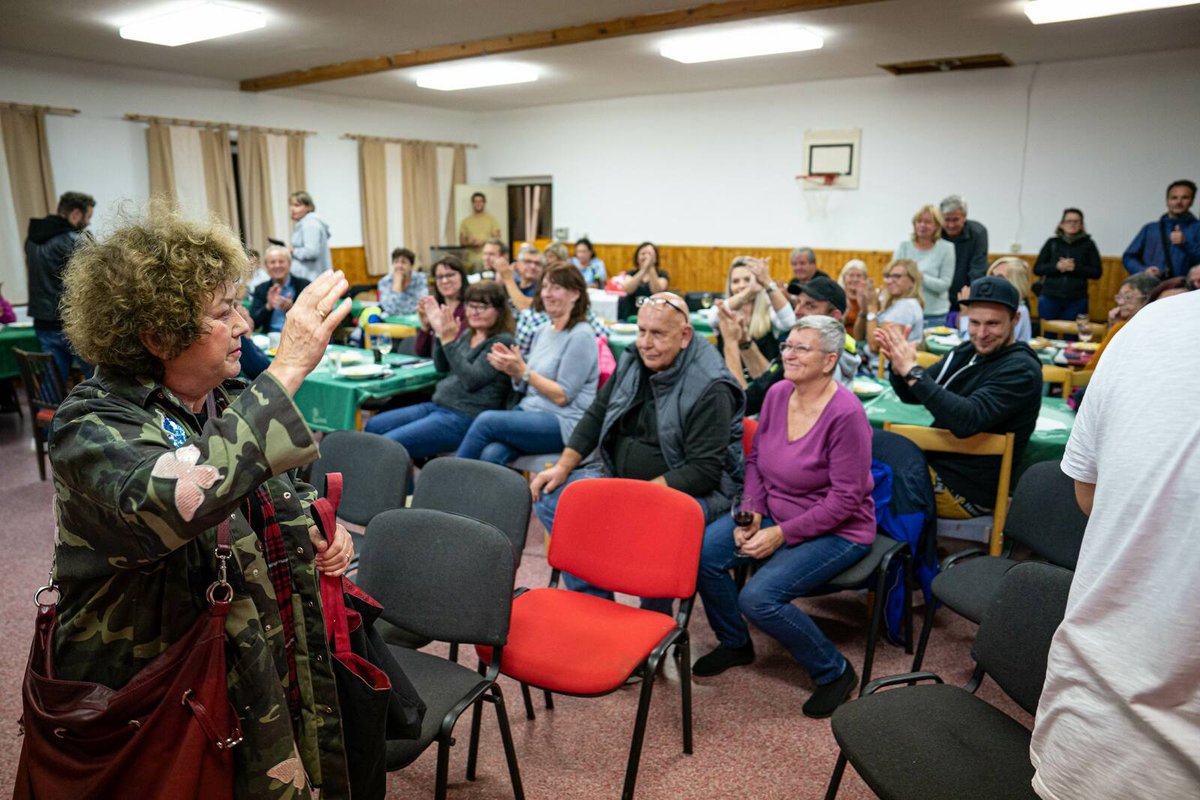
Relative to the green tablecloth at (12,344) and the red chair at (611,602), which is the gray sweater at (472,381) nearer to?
the red chair at (611,602)

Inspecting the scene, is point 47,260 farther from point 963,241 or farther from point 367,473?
point 963,241

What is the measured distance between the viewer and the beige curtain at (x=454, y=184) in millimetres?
11422

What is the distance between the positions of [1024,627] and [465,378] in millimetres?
2793

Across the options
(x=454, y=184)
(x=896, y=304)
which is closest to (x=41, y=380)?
(x=896, y=304)

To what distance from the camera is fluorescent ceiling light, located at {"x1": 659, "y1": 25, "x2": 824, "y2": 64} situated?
20.6 ft

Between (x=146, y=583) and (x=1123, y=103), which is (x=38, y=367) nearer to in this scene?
(x=146, y=583)

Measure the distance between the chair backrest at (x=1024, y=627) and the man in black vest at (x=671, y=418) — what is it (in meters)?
1.10

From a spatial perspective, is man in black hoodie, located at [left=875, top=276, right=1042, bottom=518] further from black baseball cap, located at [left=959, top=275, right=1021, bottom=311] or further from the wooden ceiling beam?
the wooden ceiling beam

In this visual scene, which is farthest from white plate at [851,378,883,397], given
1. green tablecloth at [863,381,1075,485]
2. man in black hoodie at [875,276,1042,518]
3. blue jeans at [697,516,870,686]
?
blue jeans at [697,516,870,686]

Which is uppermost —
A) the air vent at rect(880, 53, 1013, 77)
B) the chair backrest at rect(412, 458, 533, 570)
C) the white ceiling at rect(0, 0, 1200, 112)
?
the air vent at rect(880, 53, 1013, 77)

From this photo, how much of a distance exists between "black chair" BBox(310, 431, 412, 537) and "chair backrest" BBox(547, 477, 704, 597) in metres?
0.65

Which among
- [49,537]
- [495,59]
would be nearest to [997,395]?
[49,537]

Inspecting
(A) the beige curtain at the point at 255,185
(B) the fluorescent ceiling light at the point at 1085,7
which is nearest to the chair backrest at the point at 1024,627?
(B) the fluorescent ceiling light at the point at 1085,7

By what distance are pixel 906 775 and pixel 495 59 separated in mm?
7182
